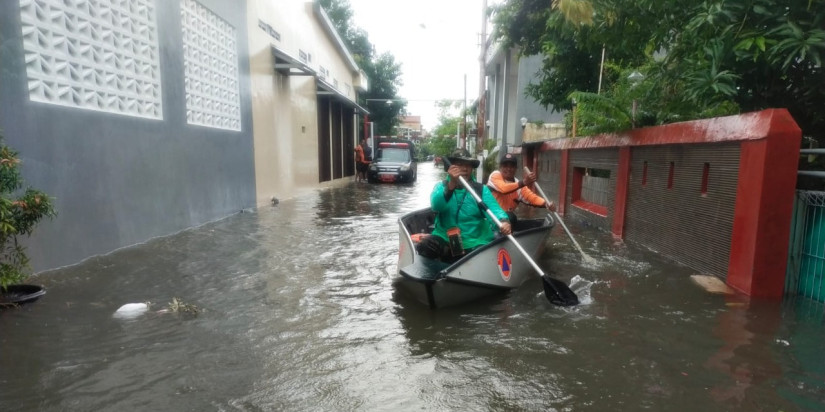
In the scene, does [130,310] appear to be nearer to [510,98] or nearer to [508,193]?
[508,193]

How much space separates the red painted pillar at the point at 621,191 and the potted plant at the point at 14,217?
7810 millimetres

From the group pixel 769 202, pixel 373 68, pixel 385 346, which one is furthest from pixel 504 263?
pixel 373 68

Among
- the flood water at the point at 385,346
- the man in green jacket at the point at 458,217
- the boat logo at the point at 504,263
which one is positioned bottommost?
the flood water at the point at 385,346

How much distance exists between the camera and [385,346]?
4.03m

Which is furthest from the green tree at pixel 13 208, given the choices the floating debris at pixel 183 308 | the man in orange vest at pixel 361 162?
the man in orange vest at pixel 361 162

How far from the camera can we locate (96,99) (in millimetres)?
6578

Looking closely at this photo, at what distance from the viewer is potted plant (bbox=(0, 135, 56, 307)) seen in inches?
166

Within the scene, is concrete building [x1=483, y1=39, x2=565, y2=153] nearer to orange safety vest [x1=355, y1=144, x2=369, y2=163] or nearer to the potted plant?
orange safety vest [x1=355, y1=144, x2=369, y2=163]

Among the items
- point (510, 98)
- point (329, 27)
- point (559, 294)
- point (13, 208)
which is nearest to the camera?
point (13, 208)

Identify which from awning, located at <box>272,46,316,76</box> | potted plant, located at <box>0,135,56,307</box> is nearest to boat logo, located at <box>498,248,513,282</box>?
potted plant, located at <box>0,135,56,307</box>

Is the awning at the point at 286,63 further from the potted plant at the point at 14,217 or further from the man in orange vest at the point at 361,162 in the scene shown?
the man in orange vest at the point at 361,162

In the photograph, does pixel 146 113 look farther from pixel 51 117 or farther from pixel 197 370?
pixel 197 370

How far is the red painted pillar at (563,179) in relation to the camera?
11.9 meters

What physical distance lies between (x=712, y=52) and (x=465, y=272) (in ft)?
11.0
